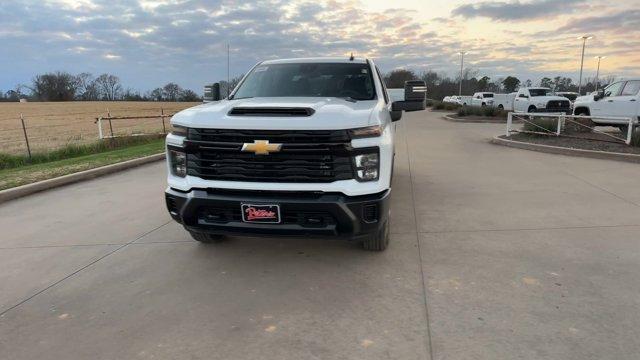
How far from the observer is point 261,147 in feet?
12.3

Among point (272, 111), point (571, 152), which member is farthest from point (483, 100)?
point (272, 111)

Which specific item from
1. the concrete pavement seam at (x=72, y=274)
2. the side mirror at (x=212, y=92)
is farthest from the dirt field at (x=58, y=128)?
the concrete pavement seam at (x=72, y=274)

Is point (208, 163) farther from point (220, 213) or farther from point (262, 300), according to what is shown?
point (262, 300)

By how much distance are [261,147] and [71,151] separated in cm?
1227

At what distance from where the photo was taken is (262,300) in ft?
12.0

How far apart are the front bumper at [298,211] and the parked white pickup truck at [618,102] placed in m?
12.1

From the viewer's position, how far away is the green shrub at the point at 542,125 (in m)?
13.8

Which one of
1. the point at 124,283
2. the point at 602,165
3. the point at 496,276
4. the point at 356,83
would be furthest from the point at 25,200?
the point at 602,165

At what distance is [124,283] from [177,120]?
1.47 metres

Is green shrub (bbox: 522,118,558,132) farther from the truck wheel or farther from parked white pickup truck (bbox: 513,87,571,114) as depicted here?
parked white pickup truck (bbox: 513,87,571,114)

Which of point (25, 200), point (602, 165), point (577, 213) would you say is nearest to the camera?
point (577, 213)

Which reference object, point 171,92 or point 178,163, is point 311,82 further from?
point 171,92

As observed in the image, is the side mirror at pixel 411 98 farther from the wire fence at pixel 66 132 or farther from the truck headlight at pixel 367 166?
the wire fence at pixel 66 132

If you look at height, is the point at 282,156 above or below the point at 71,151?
above
